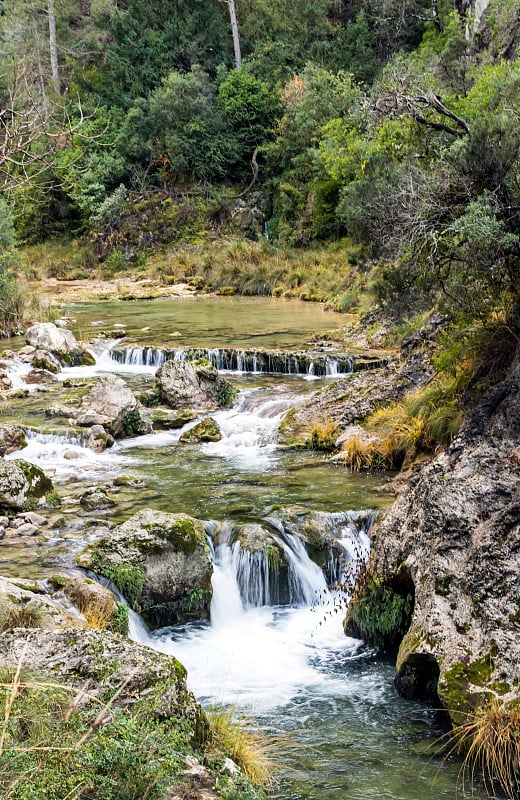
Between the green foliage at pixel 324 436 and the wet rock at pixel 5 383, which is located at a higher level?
the wet rock at pixel 5 383

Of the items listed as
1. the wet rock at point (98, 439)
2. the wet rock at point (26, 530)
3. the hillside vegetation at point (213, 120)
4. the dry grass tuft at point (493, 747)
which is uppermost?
the hillside vegetation at point (213, 120)

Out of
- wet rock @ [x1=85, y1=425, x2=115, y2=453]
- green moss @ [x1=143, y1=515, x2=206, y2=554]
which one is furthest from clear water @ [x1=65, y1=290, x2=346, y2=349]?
green moss @ [x1=143, y1=515, x2=206, y2=554]

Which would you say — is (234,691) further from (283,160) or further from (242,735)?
(283,160)

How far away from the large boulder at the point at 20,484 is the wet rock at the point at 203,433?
3412 mm

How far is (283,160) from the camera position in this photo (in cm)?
3944

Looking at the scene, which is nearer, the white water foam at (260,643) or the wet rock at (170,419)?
the white water foam at (260,643)

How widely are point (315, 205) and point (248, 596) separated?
28841 mm

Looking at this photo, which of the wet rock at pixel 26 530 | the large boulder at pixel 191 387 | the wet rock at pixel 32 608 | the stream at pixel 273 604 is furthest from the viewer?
the large boulder at pixel 191 387

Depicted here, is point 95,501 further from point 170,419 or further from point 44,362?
point 44,362

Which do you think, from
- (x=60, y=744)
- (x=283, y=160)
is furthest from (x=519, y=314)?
(x=283, y=160)

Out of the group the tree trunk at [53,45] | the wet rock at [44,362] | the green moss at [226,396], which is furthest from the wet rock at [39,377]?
the tree trunk at [53,45]

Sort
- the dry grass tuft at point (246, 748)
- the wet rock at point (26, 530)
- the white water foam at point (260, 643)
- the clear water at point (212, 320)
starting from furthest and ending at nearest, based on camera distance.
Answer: the clear water at point (212, 320) → the wet rock at point (26, 530) → the white water foam at point (260, 643) → the dry grass tuft at point (246, 748)

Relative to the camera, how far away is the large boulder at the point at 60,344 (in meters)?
19.3

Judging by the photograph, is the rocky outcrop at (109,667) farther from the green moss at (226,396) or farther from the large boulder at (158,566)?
the green moss at (226,396)
